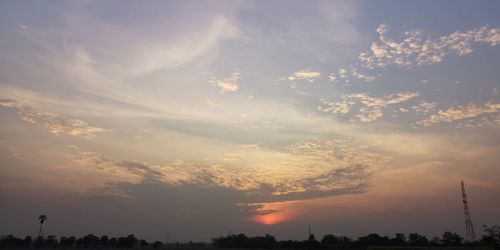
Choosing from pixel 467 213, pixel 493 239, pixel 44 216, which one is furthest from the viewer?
pixel 44 216

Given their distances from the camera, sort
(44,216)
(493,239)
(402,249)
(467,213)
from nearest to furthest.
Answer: (493,239), (402,249), (467,213), (44,216)

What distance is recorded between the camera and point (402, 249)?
67.4 m

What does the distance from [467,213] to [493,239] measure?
262ft

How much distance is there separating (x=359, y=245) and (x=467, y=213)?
312 feet

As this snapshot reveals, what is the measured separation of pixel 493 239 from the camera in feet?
132

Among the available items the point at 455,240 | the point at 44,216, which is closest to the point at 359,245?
the point at 455,240

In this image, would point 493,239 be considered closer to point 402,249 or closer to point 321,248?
point 402,249

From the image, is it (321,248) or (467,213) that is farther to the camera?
(321,248)

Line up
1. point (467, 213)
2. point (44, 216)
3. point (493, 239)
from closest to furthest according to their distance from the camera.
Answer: point (493, 239), point (467, 213), point (44, 216)

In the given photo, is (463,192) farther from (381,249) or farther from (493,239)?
(493,239)

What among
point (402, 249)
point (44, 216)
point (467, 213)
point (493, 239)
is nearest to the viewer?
point (493, 239)

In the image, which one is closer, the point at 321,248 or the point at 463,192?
the point at 463,192

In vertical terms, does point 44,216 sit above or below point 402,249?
above

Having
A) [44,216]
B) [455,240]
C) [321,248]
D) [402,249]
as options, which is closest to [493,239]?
[402,249]
